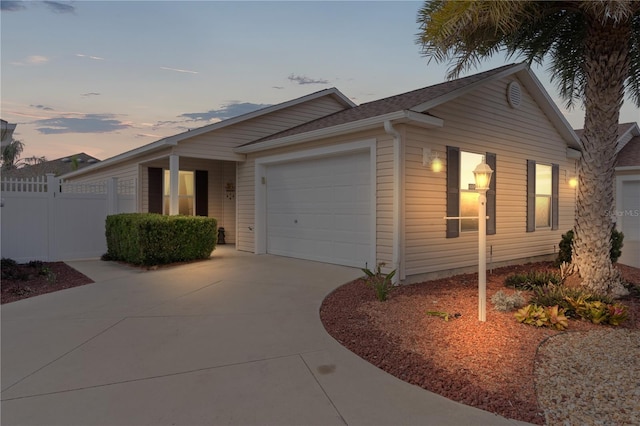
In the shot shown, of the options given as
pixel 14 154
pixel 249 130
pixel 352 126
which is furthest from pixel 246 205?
pixel 14 154

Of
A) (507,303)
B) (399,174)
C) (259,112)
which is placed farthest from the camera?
(259,112)

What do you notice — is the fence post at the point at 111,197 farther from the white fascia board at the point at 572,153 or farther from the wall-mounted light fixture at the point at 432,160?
the white fascia board at the point at 572,153

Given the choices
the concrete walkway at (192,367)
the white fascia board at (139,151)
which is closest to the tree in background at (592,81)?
the concrete walkway at (192,367)

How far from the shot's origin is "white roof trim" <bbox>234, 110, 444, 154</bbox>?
22.6 feet

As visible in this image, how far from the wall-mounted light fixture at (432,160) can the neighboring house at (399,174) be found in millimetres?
35

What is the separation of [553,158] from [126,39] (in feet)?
38.2

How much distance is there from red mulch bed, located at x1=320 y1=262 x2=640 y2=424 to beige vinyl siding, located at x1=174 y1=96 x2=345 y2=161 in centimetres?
587

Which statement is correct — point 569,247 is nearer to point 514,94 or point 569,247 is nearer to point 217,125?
point 514,94

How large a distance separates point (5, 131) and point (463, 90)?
9259 millimetres

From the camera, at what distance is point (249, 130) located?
37.7ft

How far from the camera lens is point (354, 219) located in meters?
8.20

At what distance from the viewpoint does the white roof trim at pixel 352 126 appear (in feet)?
22.6

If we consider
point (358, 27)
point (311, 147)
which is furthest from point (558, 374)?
point (358, 27)

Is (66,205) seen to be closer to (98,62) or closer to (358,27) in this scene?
(98,62)
